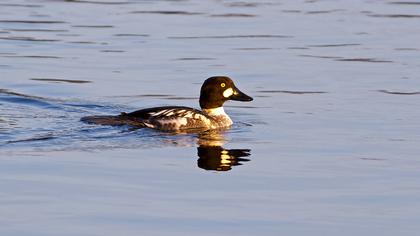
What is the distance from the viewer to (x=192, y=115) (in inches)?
671

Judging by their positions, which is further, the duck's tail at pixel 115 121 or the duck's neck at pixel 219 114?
the duck's neck at pixel 219 114

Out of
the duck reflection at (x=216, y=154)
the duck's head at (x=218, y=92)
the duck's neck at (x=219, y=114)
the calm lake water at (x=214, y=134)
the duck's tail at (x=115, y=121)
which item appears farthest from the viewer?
the duck's head at (x=218, y=92)

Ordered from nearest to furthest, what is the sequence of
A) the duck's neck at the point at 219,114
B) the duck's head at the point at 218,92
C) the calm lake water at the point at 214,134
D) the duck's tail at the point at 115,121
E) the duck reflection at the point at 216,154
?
the calm lake water at the point at 214,134 → the duck reflection at the point at 216,154 → the duck's tail at the point at 115,121 → the duck's neck at the point at 219,114 → the duck's head at the point at 218,92

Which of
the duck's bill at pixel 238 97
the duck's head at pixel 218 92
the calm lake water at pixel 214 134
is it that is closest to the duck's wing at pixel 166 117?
the calm lake water at pixel 214 134

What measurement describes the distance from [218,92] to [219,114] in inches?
14.3

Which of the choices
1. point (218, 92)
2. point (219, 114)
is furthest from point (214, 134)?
point (218, 92)

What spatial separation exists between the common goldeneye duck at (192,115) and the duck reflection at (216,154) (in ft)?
1.14

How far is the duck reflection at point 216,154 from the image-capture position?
14.1 m

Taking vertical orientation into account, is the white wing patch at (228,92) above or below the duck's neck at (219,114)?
above

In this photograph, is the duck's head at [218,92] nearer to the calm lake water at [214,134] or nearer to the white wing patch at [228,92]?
the white wing patch at [228,92]

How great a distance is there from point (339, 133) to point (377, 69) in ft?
19.8

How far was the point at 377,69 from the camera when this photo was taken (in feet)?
72.1

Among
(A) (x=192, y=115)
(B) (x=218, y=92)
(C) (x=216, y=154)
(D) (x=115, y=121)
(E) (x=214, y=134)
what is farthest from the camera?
(B) (x=218, y=92)

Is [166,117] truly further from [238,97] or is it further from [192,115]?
[238,97]
